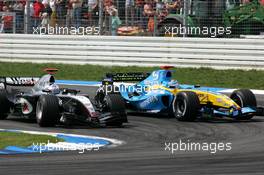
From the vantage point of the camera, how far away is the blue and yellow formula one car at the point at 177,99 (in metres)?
15.3

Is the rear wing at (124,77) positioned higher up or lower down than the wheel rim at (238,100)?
higher up

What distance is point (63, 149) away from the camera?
472 inches

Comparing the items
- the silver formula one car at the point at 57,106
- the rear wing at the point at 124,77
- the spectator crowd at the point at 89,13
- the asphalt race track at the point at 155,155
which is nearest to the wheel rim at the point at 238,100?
the asphalt race track at the point at 155,155

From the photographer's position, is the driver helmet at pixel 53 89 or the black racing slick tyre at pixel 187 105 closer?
the black racing slick tyre at pixel 187 105

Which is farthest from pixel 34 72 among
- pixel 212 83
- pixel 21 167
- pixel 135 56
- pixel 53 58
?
pixel 21 167

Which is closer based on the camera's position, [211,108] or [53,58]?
[211,108]

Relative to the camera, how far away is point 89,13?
1003 inches

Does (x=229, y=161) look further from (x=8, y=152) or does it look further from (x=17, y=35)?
(x=17, y=35)

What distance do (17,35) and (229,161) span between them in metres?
17.0

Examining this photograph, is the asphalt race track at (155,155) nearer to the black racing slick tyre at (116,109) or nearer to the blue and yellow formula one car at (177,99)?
the black racing slick tyre at (116,109)

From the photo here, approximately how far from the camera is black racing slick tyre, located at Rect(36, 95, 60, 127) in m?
14.4

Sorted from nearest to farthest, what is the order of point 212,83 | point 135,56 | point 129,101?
1. point 129,101
2. point 212,83
3. point 135,56

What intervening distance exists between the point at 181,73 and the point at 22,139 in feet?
36.9

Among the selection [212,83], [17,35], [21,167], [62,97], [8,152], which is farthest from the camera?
[17,35]
